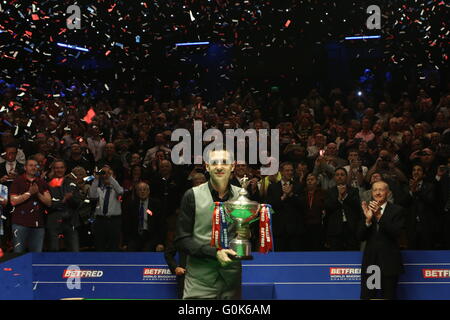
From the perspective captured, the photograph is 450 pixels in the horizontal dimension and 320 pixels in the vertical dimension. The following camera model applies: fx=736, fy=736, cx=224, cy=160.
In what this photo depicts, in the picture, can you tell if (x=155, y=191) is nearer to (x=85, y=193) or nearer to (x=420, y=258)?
(x=85, y=193)

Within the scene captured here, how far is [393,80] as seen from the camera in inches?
659

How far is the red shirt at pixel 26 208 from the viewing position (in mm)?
10641

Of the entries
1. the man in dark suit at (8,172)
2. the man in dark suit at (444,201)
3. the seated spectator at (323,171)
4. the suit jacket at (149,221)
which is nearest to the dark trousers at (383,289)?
the man in dark suit at (444,201)

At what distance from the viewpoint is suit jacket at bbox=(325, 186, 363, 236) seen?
35.7ft

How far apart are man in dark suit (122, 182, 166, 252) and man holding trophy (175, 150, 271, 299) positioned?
6173 millimetres

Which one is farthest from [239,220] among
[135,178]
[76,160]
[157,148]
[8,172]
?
[157,148]

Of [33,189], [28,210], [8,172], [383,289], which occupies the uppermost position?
[8,172]

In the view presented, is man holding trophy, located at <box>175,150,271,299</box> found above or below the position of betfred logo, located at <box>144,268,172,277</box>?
above

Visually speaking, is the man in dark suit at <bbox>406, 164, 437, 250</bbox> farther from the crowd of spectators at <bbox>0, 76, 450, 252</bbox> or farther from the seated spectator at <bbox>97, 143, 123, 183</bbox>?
the seated spectator at <bbox>97, 143, 123, 183</bbox>

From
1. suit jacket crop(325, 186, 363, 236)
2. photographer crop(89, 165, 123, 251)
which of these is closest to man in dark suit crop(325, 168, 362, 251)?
suit jacket crop(325, 186, 363, 236)

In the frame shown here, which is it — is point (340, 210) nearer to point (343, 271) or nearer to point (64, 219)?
point (343, 271)

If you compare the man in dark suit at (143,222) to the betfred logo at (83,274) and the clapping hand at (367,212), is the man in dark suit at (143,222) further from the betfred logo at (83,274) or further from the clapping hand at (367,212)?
the clapping hand at (367,212)

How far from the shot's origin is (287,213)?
36.6ft

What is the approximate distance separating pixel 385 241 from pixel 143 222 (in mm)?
4165
